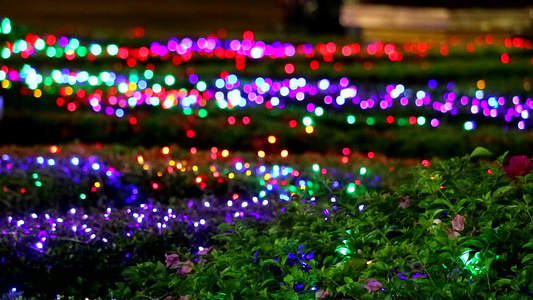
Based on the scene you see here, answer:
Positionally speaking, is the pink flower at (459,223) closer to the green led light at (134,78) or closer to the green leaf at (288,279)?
the green leaf at (288,279)

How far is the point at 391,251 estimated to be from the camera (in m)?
3.81

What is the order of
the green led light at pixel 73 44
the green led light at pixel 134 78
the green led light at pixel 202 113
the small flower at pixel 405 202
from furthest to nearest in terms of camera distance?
the green led light at pixel 73 44 < the green led light at pixel 134 78 < the green led light at pixel 202 113 < the small flower at pixel 405 202

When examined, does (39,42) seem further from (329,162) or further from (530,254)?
(530,254)

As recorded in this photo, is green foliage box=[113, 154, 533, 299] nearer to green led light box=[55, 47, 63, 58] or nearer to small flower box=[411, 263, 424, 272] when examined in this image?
small flower box=[411, 263, 424, 272]

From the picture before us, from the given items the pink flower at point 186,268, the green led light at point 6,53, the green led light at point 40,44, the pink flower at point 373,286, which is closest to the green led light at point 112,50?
the green led light at point 40,44

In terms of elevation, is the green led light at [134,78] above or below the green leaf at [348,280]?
above

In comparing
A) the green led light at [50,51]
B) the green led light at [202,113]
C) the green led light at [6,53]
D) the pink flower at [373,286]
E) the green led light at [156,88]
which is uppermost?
the green led light at [50,51]

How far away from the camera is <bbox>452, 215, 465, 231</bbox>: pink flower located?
392 cm

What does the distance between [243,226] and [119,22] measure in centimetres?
1528

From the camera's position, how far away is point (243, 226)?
4.37m

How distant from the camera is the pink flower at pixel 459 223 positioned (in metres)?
3.92

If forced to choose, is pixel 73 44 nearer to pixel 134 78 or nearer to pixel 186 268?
pixel 134 78

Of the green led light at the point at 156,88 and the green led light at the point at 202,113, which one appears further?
the green led light at the point at 156,88

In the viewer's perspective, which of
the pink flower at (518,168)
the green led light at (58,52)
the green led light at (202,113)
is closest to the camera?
the pink flower at (518,168)
